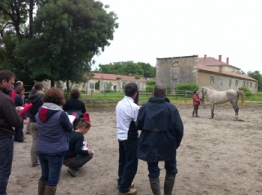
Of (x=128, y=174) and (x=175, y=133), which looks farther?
(x=128, y=174)

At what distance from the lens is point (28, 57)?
16625 mm

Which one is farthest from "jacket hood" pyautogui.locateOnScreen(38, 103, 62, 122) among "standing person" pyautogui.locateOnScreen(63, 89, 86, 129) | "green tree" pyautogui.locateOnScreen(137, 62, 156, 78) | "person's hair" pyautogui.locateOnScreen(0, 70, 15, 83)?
"green tree" pyautogui.locateOnScreen(137, 62, 156, 78)

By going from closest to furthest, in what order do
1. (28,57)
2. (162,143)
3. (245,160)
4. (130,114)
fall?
(162,143)
(130,114)
(245,160)
(28,57)

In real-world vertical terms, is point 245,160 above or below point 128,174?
below

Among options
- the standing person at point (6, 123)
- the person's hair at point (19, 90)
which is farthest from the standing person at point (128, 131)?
the person's hair at point (19, 90)

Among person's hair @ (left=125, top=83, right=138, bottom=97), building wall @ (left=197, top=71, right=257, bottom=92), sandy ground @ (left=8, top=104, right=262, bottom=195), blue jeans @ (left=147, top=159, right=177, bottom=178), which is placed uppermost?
building wall @ (left=197, top=71, right=257, bottom=92)

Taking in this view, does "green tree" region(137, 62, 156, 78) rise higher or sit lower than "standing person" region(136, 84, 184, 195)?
higher

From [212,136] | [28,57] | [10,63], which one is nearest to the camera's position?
[212,136]

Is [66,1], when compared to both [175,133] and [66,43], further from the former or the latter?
[175,133]

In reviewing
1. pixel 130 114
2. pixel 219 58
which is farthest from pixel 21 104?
pixel 219 58

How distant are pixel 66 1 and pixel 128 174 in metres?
14.5

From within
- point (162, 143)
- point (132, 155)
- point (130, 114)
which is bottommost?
point (132, 155)

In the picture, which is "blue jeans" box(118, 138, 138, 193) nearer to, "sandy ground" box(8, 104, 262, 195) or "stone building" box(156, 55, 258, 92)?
"sandy ground" box(8, 104, 262, 195)

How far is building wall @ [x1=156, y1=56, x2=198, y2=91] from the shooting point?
3061 centimetres
